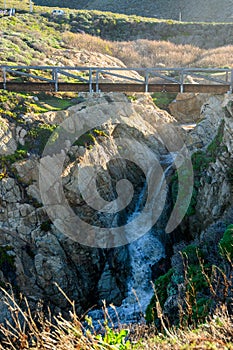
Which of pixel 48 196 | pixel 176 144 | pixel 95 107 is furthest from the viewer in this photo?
pixel 176 144

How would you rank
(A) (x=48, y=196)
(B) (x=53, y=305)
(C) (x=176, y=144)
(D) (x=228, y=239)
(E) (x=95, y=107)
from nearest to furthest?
(D) (x=228, y=239) < (B) (x=53, y=305) < (A) (x=48, y=196) < (E) (x=95, y=107) < (C) (x=176, y=144)

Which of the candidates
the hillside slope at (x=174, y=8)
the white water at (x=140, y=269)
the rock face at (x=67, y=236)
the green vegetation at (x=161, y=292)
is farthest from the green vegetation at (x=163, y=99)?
the hillside slope at (x=174, y=8)

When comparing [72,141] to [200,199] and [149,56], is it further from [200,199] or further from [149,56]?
[149,56]

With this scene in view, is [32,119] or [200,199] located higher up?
[32,119]

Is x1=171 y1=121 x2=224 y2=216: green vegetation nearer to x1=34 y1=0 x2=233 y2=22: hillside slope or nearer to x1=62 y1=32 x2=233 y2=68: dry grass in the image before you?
x1=62 y1=32 x2=233 y2=68: dry grass

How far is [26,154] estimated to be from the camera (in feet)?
58.7

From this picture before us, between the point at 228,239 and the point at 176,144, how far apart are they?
12.6m

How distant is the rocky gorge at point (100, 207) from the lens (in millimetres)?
16219

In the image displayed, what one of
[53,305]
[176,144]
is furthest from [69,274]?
[176,144]

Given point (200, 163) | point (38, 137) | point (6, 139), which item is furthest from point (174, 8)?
point (6, 139)

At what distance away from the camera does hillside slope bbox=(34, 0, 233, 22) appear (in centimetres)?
5397

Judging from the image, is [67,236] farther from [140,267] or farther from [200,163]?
[200,163]

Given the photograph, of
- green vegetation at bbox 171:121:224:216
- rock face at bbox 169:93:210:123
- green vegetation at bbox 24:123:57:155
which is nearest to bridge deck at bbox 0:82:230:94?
green vegetation at bbox 24:123:57:155

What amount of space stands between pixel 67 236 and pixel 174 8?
48704 millimetres
